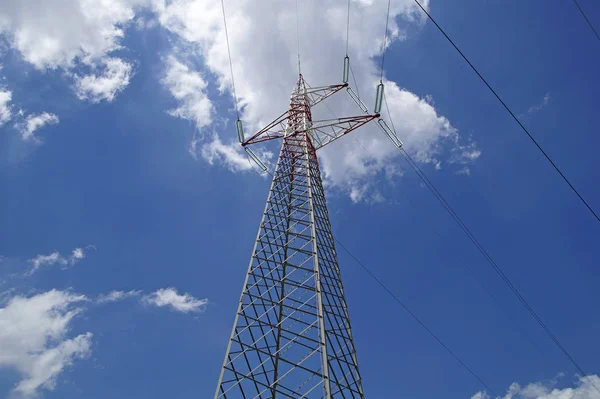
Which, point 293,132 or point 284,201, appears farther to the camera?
point 293,132

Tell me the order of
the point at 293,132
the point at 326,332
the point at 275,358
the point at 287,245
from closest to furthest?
the point at 326,332 < the point at 275,358 < the point at 287,245 < the point at 293,132

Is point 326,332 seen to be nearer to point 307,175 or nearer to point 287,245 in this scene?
point 287,245

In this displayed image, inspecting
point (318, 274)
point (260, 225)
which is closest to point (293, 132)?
point (260, 225)

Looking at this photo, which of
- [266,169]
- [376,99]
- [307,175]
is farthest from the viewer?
[266,169]

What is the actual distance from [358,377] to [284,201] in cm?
915

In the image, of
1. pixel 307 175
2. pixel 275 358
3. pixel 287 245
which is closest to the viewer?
pixel 275 358

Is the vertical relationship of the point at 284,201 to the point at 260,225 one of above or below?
above

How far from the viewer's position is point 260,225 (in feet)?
58.0

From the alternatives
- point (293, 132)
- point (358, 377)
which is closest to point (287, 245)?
point (358, 377)

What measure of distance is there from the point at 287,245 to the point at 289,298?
2.95 meters

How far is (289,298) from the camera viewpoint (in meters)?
14.8

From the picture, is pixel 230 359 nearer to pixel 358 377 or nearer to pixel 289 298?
pixel 289 298

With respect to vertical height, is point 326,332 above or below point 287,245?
below

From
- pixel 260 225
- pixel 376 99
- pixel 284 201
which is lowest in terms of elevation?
pixel 260 225
